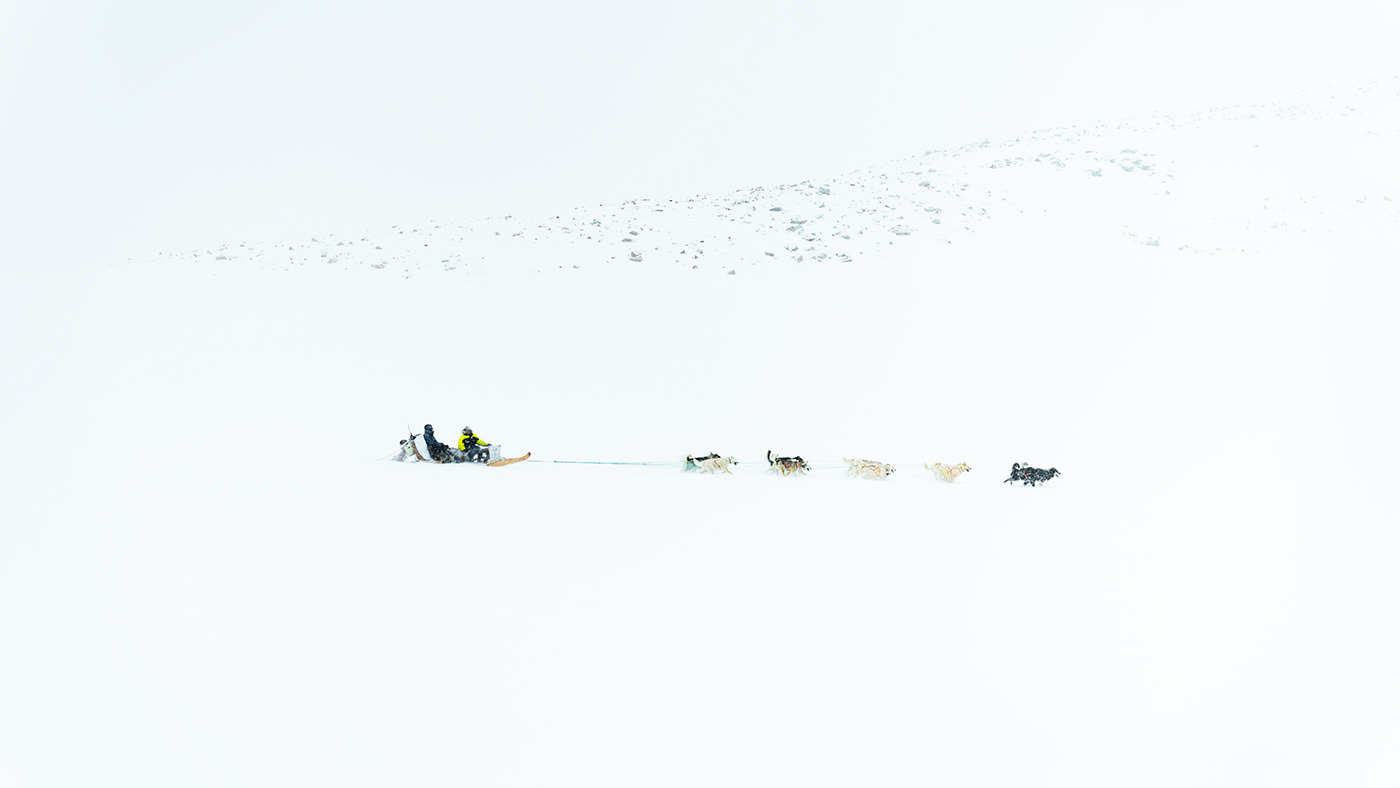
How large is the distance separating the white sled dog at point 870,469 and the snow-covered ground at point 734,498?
0.22 m

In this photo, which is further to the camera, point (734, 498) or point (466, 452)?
point (466, 452)

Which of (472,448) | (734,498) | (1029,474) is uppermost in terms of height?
(1029,474)

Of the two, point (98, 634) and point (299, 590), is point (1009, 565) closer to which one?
point (299, 590)

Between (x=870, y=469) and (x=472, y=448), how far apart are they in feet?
21.4

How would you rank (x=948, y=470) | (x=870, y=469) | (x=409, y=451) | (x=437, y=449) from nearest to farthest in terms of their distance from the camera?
(x=948, y=470) → (x=870, y=469) → (x=437, y=449) → (x=409, y=451)

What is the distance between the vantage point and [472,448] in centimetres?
1320

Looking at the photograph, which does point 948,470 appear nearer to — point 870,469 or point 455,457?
point 870,469

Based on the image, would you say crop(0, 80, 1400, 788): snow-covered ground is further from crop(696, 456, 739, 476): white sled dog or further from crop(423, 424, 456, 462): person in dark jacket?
crop(423, 424, 456, 462): person in dark jacket

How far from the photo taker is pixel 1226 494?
1103cm

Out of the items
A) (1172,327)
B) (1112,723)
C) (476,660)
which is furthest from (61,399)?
(1172,327)

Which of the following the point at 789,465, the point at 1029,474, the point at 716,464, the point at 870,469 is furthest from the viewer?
the point at 716,464

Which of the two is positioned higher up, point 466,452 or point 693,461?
point 693,461

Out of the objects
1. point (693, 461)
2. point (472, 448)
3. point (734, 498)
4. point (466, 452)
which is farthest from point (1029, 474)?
point (466, 452)

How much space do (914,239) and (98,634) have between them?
63.5 ft
